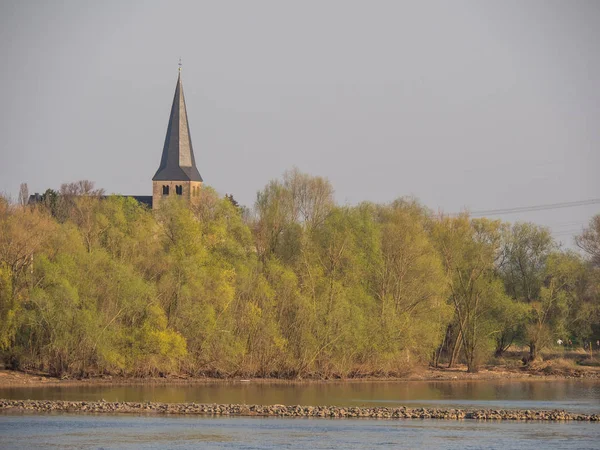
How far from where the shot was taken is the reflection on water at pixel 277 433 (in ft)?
140

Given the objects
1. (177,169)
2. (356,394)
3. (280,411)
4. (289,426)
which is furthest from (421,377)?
(177,169)

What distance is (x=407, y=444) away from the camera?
43594 millimetres

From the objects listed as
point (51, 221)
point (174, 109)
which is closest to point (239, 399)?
point (51, 221)

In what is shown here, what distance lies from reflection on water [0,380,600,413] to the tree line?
3879 mm

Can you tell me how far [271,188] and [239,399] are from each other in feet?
96.2

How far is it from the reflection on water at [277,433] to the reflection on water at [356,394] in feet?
24.9

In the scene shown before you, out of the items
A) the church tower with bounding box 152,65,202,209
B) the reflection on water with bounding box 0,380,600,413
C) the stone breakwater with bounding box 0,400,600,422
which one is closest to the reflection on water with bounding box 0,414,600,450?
the stone breakwater with bounding box 0,400,600,422

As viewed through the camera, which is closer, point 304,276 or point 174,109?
point 304,276

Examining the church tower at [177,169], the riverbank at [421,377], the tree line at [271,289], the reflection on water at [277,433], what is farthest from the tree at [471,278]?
the church tower at [177,169]

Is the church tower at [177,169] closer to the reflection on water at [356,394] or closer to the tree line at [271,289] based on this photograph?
the tree line at [271,289]

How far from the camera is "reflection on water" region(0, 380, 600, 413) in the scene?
58656mm

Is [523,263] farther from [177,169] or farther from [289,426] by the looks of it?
[177,169]

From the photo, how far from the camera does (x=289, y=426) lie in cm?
4872

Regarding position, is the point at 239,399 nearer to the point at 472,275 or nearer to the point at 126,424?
the point at 126,424
